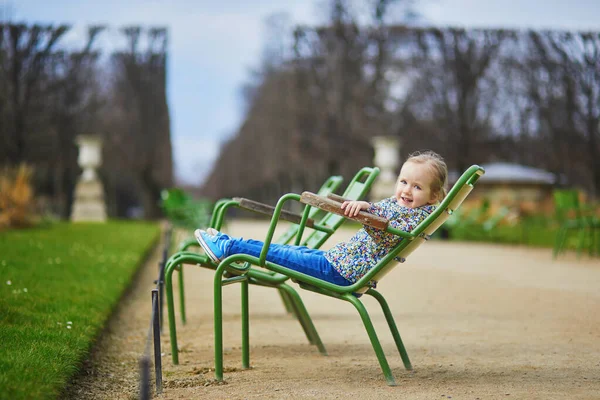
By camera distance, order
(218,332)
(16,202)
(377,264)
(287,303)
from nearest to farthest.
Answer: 1. (377,264)
2. (218,332)
3. (287,303)
4. (16,202)

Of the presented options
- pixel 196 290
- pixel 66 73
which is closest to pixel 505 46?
pixel 66 73

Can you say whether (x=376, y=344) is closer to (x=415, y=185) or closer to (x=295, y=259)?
(x=295, y=259)

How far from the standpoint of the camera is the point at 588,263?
938 centimetres

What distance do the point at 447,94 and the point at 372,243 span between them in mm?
18776

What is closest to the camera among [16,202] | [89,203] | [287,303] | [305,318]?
[305,318]

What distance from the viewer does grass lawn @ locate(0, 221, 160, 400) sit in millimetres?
2838

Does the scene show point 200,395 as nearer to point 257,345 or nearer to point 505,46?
point 257,345

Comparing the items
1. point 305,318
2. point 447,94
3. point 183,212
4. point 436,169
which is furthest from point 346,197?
point 447,94

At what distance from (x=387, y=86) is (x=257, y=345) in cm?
1951

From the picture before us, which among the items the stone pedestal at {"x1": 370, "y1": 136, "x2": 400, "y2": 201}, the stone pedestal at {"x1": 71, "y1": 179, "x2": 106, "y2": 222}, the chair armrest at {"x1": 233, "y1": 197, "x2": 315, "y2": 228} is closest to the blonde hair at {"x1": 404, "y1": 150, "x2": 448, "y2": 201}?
the chair armrest at {"x1": 233, "y1": 197, "x2": 315, "y2": 228}

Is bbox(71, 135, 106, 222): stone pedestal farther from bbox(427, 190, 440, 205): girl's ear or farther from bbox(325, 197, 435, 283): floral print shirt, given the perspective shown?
bbox(427, 190, 440, 205): girl's ear

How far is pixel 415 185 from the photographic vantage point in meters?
3.31

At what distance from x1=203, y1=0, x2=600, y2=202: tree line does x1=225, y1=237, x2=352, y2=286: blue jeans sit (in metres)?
17.7

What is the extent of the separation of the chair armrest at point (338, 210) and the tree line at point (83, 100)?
777 inches
